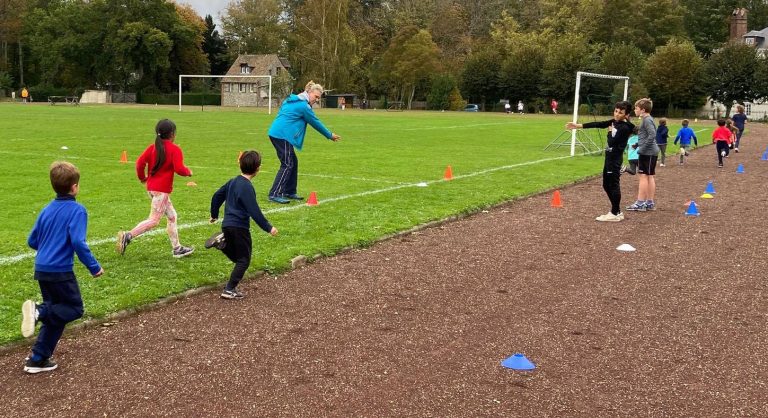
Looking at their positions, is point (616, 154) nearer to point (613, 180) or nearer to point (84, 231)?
point (613, 180)

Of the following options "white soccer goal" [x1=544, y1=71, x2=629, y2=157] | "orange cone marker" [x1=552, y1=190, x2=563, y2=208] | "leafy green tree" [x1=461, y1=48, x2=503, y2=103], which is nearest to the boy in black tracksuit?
"orange cone marker" [x1=552, y1=190, x2=563, y2=208]

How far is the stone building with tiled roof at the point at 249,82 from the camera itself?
91062 millimetres

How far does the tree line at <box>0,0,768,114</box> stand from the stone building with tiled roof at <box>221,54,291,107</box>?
11.8 ft

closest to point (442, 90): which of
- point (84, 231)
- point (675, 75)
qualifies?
point (675, 75)

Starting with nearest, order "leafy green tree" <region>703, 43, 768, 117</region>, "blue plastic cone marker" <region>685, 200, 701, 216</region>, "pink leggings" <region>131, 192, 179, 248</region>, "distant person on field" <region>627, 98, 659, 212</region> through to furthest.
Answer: "pink leggings" <region>131, 192, 179, 248</region>, "blue plastic cone marker" <region>685, 200, 701, 216</region>, "distant person on field" <region>627, 98, 659, 212</region>, "leafy green tree" <region>703, 43, 768, 117</region>

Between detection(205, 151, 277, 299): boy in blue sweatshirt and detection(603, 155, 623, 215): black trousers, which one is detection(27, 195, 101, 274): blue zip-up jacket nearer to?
detection(205, 151, 277, 299): boy in blue sweatshirt

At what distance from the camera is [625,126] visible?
10.4m

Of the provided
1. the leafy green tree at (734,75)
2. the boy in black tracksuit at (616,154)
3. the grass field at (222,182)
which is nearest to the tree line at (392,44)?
the leafy green tree at (734,75)

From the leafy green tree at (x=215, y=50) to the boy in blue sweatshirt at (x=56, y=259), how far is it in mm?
105980

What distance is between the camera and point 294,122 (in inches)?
440

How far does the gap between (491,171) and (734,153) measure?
13.8 m

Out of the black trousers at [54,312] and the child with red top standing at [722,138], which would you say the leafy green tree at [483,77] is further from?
the black trousers at [54,312]

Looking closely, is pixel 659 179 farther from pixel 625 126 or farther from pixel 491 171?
pixel 625 126

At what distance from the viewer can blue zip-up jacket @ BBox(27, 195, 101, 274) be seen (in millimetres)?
4359
